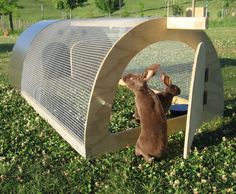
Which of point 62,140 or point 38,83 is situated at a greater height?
point 38,83

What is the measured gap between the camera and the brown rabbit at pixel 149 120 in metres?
6.23

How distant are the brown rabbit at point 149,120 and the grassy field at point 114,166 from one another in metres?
0.20

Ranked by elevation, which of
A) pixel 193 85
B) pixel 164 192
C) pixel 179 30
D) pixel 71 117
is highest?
pixel 179 30

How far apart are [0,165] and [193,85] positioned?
10.7 feet

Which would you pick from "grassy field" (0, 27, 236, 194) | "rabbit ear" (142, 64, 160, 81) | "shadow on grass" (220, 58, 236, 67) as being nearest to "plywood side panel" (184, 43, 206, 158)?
"grassy field" (0, 27, 236, 194)

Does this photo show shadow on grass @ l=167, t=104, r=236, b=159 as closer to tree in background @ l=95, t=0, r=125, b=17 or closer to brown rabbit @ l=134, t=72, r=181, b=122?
brown rabbit @ l=134, t=72, r=181, b=122

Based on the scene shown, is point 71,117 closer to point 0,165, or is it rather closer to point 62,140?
point 62,140

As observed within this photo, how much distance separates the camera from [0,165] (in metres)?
6.43

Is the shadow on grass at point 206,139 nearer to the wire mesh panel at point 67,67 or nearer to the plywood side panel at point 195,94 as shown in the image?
the plywood side panel at point 195,94

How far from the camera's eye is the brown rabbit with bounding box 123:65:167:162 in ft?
20.4

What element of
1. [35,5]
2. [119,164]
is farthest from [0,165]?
[35,5]

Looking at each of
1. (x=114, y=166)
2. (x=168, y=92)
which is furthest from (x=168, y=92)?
(x=114, y=166)

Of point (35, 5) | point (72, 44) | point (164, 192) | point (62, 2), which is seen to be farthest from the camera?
point (35, 5)

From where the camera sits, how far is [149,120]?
6277 millimetres
